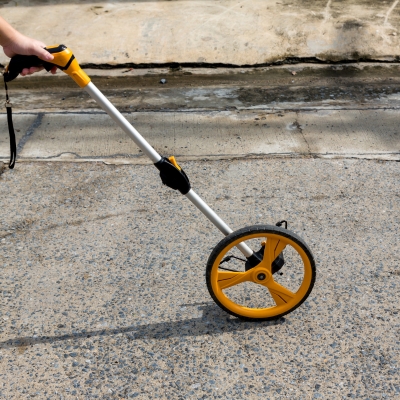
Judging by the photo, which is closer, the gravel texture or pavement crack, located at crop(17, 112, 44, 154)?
the gravel texture

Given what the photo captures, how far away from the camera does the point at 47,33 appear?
627 cm

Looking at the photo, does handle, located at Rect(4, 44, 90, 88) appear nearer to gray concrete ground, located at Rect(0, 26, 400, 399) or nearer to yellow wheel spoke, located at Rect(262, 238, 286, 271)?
yellow wheel spoke, located at Rect(262, 238, 286, 271)

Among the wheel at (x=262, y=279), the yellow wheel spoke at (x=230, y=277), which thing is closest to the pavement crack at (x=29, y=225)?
the wheel at (x=262, y=279)

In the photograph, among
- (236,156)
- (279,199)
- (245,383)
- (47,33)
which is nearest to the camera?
(245,383)

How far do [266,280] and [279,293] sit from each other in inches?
4.7

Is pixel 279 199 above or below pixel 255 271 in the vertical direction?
below

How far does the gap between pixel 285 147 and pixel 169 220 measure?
4.33 ft

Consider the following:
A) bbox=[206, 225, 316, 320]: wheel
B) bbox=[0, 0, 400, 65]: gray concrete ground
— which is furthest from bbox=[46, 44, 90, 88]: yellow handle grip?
bbox=[0, 0, 400, 65]: gray concrete ground

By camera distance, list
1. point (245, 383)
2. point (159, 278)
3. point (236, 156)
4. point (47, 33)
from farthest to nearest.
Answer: point (47, 33) < point (236, 156) < point (159, 278) < point (245, 383)

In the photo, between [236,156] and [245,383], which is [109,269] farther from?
[236,156]

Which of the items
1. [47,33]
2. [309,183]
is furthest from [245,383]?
[47,33]

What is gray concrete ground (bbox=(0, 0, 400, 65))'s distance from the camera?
6.04 m

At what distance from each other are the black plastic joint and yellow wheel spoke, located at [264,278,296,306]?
677 mm

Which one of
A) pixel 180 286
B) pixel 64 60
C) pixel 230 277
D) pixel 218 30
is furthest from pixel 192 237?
pixel 218 30
